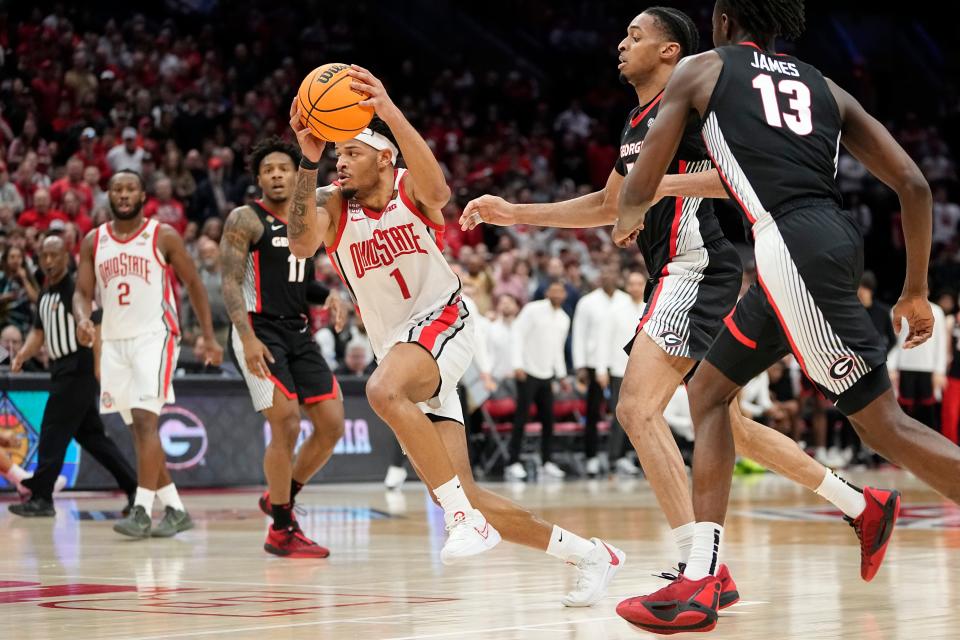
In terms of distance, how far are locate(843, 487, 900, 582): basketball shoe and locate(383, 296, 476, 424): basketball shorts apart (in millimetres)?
1727

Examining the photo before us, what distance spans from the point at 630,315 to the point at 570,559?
1155cm

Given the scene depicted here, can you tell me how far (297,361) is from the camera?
27.9ft

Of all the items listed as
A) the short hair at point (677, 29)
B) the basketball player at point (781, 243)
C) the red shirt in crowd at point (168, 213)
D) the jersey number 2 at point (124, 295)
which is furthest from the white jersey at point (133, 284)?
the red shirt in crowd at point (168, 213)

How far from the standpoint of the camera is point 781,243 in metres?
4.45

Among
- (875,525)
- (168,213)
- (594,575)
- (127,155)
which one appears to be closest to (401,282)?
(594,575)

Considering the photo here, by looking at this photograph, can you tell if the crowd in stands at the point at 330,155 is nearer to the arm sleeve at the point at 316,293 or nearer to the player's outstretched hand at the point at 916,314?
the arm sleeve at the point at 316,293

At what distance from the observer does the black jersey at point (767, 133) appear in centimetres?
453

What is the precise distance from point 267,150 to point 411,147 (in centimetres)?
306

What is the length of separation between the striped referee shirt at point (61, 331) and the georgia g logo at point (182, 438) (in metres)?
2.63

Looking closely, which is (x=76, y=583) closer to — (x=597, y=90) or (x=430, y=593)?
(x=430, y=593)

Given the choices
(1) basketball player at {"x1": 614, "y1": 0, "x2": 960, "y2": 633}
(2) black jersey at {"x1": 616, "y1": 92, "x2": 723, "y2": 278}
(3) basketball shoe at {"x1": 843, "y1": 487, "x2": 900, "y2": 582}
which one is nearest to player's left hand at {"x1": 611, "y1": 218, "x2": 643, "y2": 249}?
(1) basketball player at {"x1": 614, "y1": 0, "x2": 960, "y2": 633}

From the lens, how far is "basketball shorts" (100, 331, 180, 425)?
30.6ft

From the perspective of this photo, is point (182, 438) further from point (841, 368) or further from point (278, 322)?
point (841, 368)

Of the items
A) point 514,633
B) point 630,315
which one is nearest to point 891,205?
point 630,315
